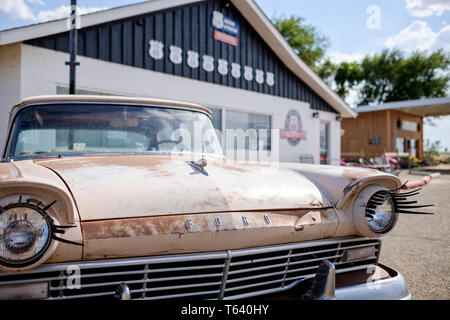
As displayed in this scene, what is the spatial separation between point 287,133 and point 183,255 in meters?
9.91

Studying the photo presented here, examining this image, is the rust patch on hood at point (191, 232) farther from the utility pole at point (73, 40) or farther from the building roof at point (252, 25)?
the building roof at point (252, 25)

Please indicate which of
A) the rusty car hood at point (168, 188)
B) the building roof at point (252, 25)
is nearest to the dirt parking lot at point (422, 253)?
the rusty car hood at point (168, 188)

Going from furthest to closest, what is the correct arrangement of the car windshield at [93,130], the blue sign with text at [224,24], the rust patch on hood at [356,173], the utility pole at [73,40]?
1. the blue sign with text at [224,24]
2. the utility pole at [73,40]
3. the car windshield at [93,130]
4. the rust patch on hood at [356,173]

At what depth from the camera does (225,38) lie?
30.4ft

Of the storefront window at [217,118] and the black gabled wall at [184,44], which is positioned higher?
the black gabled wall at [184,44]

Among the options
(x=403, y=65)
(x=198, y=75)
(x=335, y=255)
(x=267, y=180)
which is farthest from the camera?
(x=403, y=65)

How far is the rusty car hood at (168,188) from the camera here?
1514 millimetres

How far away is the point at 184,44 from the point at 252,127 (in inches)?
126

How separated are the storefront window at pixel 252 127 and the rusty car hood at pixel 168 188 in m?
6.62

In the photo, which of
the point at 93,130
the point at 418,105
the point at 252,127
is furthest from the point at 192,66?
the point at 418,105

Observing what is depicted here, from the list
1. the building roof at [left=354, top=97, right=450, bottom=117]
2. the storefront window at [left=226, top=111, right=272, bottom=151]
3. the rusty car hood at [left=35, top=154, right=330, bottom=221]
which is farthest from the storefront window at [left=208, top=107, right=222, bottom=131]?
the building roof at [left=354, top=97, right=450, bottom=117]
